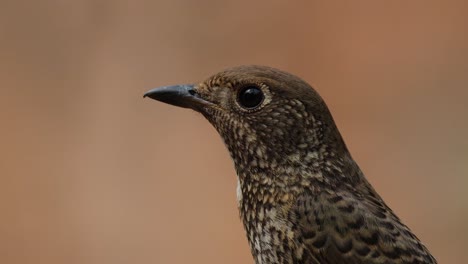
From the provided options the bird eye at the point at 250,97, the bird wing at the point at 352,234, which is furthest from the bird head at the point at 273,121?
the bird wing at the point at 352,234

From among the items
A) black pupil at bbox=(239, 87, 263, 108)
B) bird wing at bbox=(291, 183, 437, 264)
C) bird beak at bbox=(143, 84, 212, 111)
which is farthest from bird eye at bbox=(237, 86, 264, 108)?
bird wing at bbox=(291, 183, 437, 264)

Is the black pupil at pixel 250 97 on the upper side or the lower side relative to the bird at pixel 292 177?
upper

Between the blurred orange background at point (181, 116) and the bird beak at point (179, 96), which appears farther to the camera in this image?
the blurred orange background at point (181, 116)

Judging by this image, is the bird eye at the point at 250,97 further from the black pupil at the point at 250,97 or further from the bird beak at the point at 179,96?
the bird beak at the point at 179,96

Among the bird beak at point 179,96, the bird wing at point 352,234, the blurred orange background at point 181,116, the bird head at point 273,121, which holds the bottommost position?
the bird wing at point 352,234

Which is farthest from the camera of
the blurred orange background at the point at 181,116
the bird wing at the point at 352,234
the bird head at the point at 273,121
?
the blurred orange background at the point at 181,116

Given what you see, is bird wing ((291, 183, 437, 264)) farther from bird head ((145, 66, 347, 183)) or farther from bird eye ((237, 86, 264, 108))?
bird eye ((237, 86, 264, 108))

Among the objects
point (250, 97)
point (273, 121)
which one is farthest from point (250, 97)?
point (273, 121)

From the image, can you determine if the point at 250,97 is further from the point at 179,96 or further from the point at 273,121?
the point at 179,96
